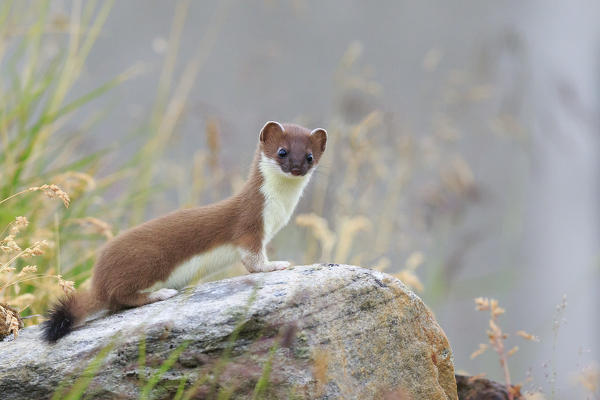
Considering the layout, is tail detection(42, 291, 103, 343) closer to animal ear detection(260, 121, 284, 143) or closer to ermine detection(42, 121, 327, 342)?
ermine detection(42, 121, 327, 342)

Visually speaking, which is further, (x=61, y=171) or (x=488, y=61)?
(x=488, y=61)

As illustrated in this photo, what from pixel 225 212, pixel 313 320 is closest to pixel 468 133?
pixel 225 212

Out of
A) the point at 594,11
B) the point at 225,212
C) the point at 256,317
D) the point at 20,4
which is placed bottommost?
the point at 256,317

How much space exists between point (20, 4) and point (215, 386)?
357 centimetres

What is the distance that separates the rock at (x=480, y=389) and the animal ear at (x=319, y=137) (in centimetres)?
113

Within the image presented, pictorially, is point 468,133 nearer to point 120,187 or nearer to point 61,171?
point 120,187

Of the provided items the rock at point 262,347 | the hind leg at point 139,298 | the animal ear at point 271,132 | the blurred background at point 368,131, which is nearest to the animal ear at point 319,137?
the animal ear at point 271,132

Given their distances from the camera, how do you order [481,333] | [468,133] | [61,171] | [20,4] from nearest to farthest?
[61,171] → [20,4] → [481,333] → [468,133]

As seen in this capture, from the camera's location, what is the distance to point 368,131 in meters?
5.05

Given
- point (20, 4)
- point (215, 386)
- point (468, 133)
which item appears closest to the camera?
point (215, 386)

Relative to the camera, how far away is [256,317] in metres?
2.38

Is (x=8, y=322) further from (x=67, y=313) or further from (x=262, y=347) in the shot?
(x=262, y=347)

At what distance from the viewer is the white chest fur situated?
315 cm

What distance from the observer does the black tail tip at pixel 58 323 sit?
100.0 inches
